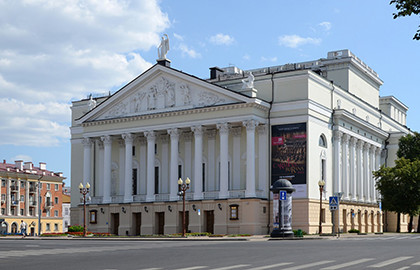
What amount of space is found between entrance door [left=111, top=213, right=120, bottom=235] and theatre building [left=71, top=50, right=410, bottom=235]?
16 centimetres

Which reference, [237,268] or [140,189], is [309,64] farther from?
[237,268]

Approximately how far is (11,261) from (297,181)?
42.7m

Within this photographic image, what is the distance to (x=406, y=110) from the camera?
362 feet

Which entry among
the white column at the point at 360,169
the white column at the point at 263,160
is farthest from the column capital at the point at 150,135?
the white column at the point at 360,169

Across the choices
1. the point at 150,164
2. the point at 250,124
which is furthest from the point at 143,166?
the point at 250,124

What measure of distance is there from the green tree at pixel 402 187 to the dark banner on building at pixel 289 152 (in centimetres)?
1368

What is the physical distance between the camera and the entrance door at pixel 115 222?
7300 centimetres

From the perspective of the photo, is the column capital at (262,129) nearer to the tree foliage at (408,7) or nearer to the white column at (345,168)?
the white column at (345,168)

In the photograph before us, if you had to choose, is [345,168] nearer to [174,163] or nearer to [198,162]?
[198,162]

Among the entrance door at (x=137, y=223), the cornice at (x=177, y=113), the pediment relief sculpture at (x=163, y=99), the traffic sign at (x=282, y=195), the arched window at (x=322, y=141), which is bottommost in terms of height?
the entrance door at (x=137, y=223)

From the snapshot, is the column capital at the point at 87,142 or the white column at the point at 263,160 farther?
the column capital at the point at 87,142

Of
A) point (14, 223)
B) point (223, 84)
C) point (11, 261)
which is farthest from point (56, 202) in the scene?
point (11, 261)

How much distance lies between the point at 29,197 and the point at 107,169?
48.6 m

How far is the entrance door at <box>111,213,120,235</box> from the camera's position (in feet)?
240
